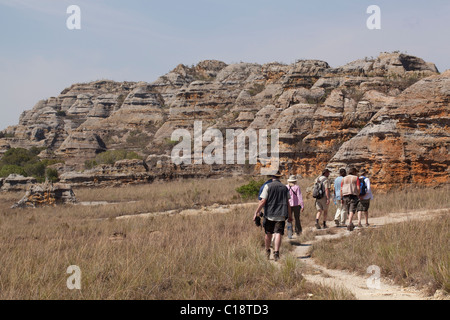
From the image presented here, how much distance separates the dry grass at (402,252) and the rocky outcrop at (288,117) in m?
7.98

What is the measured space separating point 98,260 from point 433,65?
42.8 metres

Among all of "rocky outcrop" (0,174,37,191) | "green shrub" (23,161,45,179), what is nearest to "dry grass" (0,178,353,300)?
"rocky outcrop" (0,174,37,191)

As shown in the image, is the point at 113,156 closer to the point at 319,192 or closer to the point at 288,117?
the point at 288,117

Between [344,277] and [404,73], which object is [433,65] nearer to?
[404,73]

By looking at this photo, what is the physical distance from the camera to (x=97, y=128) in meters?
73.0

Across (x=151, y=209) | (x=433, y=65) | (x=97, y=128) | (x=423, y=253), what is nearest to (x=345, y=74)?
(x=433, y=65)

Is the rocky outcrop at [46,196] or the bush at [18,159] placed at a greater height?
the bush at [18,159]

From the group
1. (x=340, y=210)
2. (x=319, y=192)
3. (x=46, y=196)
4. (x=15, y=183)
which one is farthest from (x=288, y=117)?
(x=15, y=183)

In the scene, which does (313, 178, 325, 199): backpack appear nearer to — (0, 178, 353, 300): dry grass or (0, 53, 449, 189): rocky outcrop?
(0, 178, 353, 300): dry grass

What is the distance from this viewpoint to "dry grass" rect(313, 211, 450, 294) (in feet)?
16.1

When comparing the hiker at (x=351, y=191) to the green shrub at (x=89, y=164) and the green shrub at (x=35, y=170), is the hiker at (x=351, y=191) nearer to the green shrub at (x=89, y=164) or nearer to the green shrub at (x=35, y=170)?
the green shrub at (x=35, y=170)

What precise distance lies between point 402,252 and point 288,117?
23.8 metres

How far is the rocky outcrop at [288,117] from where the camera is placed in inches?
601

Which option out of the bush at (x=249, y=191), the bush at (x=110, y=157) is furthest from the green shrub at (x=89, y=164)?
the bush at (x=249, y=191)
